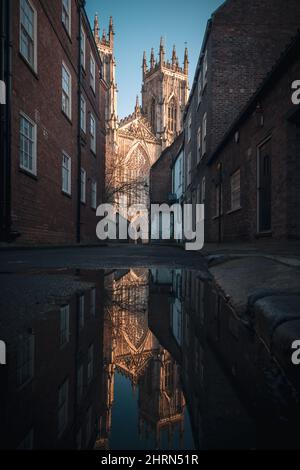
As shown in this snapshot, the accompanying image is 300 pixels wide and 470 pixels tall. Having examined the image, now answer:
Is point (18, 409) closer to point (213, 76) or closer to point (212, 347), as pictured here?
point (212, 347)

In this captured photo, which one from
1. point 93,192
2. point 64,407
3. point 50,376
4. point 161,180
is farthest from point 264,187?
point 161,180

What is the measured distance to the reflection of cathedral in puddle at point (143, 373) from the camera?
78 centimetres

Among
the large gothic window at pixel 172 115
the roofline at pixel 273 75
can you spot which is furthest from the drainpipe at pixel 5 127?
the large gothic window at pixel 172 115

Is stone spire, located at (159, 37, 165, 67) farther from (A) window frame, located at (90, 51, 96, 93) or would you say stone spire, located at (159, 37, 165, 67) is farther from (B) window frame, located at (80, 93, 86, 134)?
(B) window frame, located at (80, 93, 86, 134)

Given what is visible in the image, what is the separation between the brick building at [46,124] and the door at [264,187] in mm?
5854

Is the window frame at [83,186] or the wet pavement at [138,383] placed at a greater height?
the window frame at [83,186]

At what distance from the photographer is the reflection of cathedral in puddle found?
0.78 m

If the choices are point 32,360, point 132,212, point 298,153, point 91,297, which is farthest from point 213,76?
point 132,212

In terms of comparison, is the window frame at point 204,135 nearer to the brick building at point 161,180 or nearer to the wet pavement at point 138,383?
the wet pavement at point 138,383

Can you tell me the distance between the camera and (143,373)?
105cm

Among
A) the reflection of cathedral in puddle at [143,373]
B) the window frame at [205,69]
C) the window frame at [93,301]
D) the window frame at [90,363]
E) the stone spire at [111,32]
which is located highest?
the stone spire at [111,32]

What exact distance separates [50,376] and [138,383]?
263 mm

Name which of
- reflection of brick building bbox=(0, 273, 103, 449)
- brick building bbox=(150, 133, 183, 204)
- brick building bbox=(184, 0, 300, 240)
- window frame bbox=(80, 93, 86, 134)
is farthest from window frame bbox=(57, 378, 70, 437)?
brick building bbox=(150, 133, 183, 204)

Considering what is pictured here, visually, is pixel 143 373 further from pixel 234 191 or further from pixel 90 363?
pixel 234 191
